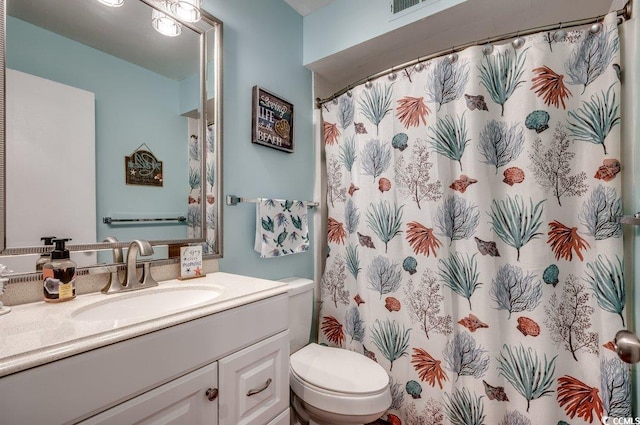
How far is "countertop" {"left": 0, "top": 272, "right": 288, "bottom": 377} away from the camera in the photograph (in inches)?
20.8

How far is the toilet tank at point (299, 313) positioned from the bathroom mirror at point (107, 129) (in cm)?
47

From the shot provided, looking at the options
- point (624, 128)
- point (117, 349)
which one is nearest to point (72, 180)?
point (117, 349)

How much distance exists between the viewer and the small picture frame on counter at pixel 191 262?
3.84ft

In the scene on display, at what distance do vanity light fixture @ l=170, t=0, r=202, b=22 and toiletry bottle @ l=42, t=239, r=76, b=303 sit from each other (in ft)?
3.30

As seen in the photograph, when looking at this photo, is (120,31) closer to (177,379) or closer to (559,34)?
(177,379)

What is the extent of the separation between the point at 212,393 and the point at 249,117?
1.25 meters

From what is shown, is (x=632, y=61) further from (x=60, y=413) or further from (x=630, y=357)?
(x=60, y=413)

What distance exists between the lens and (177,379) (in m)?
0.72

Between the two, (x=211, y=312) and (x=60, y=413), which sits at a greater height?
(x=211, y=312)

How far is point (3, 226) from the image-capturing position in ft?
2.71

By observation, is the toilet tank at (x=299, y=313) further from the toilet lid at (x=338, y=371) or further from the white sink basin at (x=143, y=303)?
the white sink basin at (x=143, y=303)

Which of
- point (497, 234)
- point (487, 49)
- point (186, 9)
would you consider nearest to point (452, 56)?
point (487, 49)

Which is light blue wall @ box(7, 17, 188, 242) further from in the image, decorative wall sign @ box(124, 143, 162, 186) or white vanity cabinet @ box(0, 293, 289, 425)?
white vanity cabinet @ box(0, 293, 289, 425)

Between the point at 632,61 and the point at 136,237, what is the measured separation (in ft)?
6.49
